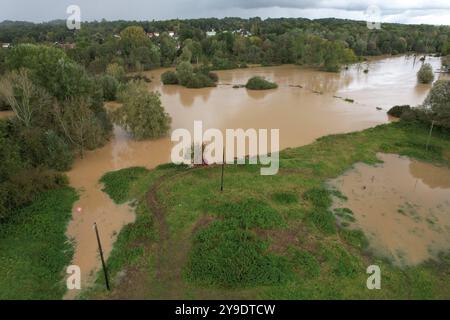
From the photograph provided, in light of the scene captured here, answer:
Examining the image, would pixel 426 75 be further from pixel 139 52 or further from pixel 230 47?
pixel 139 52

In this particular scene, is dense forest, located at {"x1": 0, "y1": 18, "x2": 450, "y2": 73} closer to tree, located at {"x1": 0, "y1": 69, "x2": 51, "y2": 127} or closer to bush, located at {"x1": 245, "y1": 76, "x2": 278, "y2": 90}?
bush, located at {"x1": 245, "y1": 76, "x2": 278, "y2": 90}

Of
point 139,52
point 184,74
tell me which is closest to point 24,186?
point 184,74

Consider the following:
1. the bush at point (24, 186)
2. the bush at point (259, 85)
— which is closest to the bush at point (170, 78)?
the bush at point (259, 85)

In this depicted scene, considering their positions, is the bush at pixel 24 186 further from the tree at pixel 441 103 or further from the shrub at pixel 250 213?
the tree at pixel 441 103

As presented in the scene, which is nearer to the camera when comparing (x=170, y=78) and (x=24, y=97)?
(x=24, y=97)

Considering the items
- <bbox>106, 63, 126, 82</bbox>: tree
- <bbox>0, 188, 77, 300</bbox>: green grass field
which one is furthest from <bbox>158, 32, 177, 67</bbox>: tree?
<bbox>0, 188, 77, 300</bbox>: green grass field
